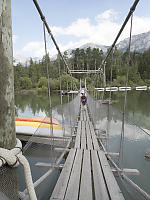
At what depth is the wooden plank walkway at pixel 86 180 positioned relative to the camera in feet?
3.14

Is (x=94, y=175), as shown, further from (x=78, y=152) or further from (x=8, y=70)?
(x=8, y=70)

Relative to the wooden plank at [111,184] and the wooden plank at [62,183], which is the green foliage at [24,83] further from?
the wooden plank at [111,184]

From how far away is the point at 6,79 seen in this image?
17.2 inches

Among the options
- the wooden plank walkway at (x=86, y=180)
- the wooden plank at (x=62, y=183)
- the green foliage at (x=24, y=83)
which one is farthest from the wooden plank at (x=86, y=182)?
the green foliage at (x=24, y=83)

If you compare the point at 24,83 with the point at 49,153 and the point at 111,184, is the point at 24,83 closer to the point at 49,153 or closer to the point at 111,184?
the point at 49,153

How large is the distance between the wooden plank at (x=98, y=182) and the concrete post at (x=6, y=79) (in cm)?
77

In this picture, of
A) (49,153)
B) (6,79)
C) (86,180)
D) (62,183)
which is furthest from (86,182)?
(49,153)

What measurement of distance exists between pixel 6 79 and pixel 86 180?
101 cm

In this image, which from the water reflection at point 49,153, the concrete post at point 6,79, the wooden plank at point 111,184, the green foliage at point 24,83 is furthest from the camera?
the green foliage at point 24,83

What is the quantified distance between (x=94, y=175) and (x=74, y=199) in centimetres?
32

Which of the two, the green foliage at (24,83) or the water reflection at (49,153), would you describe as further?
the green foliage at (24,83)

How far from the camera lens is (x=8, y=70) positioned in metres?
0.44

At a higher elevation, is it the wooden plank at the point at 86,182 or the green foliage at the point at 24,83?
the green foliage at the point at 24,83

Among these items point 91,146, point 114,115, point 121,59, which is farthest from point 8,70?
point 121,59
